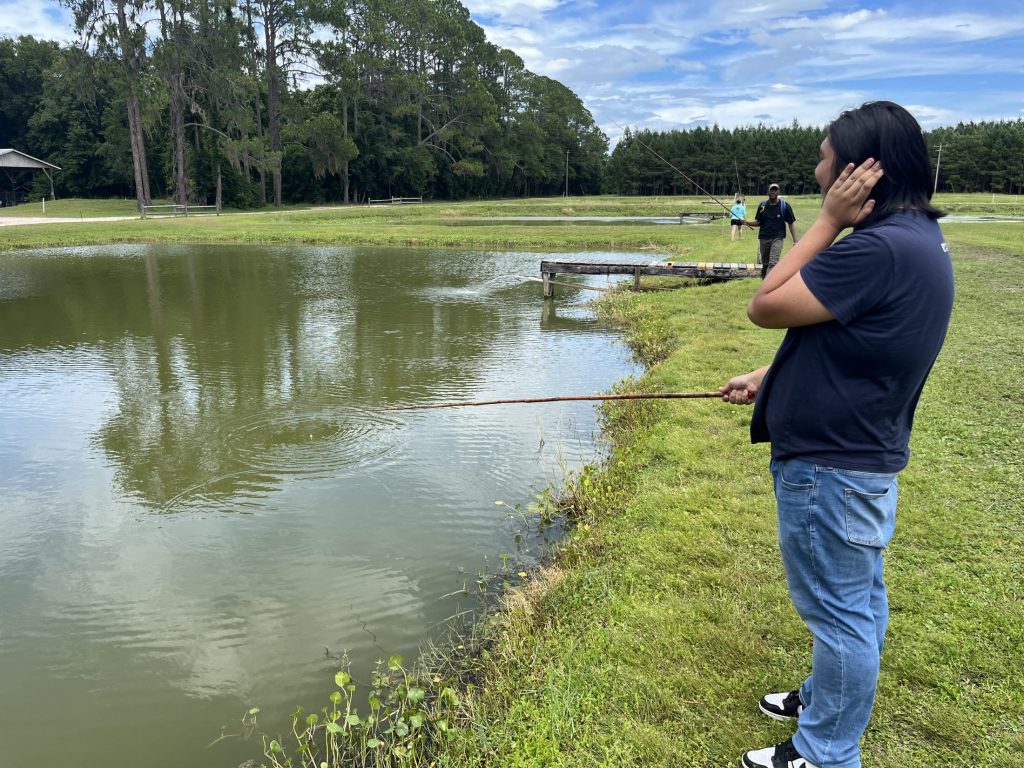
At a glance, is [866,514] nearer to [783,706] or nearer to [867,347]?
[867,347]

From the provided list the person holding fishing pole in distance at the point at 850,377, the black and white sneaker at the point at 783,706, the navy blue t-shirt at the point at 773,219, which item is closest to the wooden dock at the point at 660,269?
the navy blue t-shirt at the point at 773,219

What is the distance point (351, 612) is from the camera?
4.58m

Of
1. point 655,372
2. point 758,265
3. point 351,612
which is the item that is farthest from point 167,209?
point 351,612

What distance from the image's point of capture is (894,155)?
2.22 meters

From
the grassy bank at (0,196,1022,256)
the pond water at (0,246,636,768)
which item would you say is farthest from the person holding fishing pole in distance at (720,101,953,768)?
the grassy bank at (0,196,1022,256)

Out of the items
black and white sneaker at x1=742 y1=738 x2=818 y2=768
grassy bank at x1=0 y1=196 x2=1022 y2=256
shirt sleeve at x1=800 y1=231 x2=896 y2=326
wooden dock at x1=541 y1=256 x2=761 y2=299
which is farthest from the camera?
grassy bank at x1=0 y1=196 x2=1022 y2=256

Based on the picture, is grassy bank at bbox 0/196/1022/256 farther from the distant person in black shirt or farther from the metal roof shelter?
the metal roof shelter

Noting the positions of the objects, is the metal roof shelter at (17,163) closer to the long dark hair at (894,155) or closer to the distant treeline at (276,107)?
the distant treeline at (276,107)

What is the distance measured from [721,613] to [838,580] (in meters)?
1.51

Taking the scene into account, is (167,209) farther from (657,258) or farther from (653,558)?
(653,558)

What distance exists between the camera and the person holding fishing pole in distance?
7.13 feet

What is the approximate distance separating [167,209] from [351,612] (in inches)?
1796

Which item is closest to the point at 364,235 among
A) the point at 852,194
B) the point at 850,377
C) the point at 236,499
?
the point at 236,499

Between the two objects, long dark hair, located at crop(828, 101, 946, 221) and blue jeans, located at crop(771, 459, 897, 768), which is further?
blue jeans, located at crop(771, 459, 897, 768)
